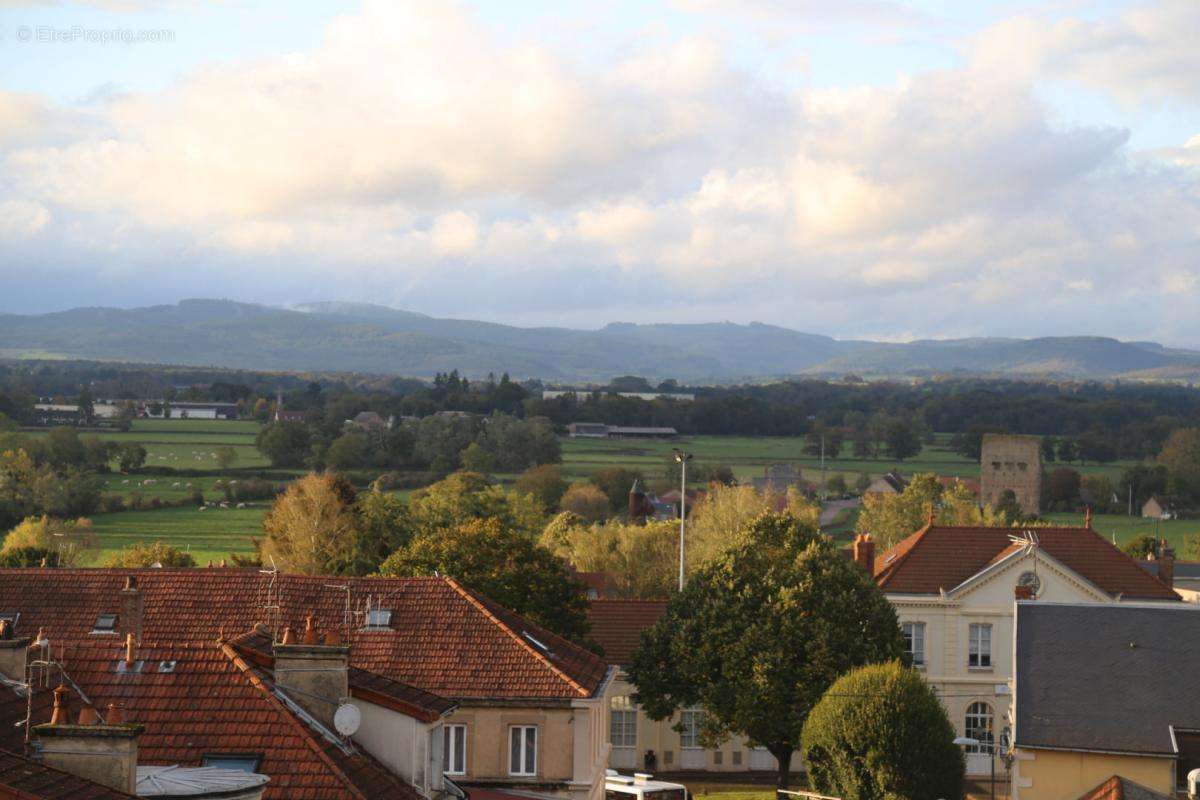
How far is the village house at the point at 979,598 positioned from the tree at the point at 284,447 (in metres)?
108

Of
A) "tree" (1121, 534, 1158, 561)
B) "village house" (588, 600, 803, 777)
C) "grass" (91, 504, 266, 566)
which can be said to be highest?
"tree" (1121, 534, 1158, 561)

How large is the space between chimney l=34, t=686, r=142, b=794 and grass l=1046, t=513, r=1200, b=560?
337 feet

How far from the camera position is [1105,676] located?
130ft

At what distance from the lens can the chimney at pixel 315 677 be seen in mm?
23672

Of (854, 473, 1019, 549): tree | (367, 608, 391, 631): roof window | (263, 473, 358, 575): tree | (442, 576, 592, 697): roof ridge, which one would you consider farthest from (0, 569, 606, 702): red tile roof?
(854, 473, 1019, 549): tree

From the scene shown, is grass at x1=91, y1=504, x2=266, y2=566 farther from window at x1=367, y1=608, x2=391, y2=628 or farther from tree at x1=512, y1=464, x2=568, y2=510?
window at x1=367, y1=608, x2=391, y2=628

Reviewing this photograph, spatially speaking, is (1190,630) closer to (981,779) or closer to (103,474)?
(981,779)

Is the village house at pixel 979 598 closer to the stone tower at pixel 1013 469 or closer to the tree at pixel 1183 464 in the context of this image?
the stone tower at pixel 1013 469

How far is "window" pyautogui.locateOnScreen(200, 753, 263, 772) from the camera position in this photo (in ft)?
71.6

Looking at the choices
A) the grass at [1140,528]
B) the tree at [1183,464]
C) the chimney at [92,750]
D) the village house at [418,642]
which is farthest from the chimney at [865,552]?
the tree at [1183,464]

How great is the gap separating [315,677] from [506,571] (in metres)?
28.8

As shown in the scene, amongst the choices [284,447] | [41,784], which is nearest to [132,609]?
[41,784]

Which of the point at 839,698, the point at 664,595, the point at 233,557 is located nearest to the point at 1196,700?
the point at 839,698

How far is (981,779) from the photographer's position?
5506cm
